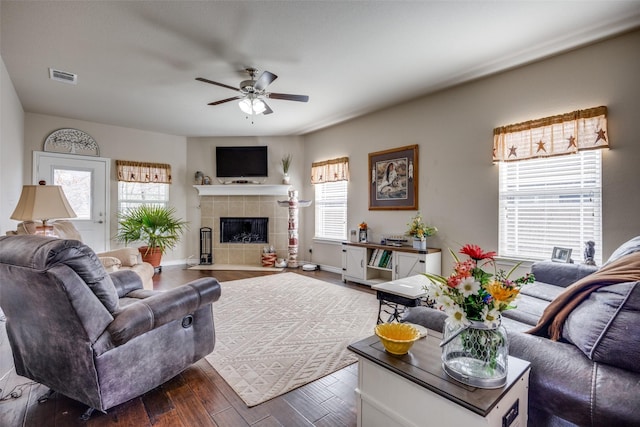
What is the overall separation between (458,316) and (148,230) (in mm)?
5609

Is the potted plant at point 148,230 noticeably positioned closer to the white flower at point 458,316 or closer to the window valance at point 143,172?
the window valance at point 143,172

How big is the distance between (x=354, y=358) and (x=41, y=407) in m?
2.03

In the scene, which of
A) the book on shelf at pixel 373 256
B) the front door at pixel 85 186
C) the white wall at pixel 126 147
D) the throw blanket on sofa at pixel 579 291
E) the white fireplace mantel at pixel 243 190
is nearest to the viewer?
the throw blanket on sofa at pixel 579 291

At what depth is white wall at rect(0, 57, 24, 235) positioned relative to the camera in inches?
125

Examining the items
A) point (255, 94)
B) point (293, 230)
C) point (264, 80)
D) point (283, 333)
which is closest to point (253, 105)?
point (255, 94)

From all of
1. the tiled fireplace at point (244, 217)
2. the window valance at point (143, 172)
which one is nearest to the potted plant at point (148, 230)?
the window valance at point (143, 172)

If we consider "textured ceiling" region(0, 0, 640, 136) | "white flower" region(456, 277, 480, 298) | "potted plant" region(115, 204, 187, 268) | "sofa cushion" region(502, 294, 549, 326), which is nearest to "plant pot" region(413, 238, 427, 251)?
"sofa cushion" region(502, 294, 549, 326)

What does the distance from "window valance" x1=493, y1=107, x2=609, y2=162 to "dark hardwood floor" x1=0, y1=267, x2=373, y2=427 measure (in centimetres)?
292

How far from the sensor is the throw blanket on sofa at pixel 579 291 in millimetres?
1164

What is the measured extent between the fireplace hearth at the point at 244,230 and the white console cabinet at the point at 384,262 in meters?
2.23

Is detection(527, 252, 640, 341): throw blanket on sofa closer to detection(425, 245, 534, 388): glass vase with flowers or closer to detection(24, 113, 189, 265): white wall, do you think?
detection(425, 245, 534, 388): glass vase with flowers

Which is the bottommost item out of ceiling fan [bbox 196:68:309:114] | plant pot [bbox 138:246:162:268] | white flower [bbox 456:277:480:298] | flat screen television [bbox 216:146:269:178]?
plant pot [bbox 138:246:162:268]

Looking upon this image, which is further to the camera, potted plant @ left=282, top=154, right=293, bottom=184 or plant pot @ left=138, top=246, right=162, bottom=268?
potted plant @ left=282, top=154, right=293, bottom=184

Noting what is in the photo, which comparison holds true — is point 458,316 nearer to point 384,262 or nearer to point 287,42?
point 287,42
